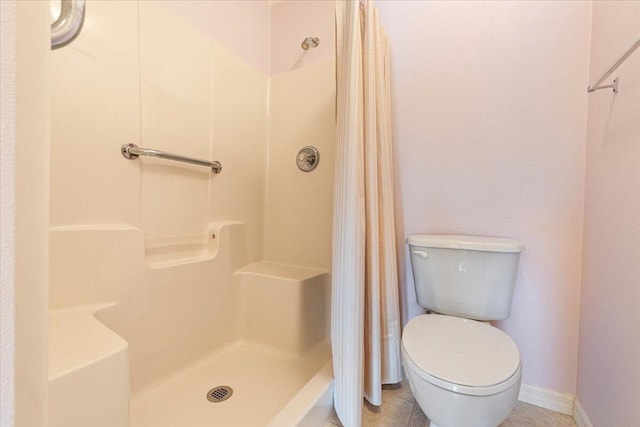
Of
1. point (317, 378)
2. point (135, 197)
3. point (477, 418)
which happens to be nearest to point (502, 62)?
point (477, 418)

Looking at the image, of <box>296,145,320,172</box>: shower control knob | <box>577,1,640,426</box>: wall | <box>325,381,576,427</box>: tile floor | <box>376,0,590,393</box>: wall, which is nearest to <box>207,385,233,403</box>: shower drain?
→ <box>325,381,576,427</box>: tile floor

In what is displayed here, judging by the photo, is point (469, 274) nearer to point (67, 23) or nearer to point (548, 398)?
point (548, 398)

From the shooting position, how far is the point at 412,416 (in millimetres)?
1062

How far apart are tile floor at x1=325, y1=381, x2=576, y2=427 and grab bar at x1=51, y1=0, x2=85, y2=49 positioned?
129 cm

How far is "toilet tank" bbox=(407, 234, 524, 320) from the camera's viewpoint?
1.03 metres

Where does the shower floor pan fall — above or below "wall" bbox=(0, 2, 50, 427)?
below

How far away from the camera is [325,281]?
155 cm

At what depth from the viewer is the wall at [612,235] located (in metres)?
0.77

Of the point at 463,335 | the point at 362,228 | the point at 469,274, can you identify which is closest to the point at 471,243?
the point at 469,274

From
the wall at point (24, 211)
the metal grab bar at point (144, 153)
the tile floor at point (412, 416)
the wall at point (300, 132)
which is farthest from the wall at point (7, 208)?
the wall at point (300, 132)

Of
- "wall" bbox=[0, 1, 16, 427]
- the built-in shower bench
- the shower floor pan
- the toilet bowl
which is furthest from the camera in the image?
the shower floor pan

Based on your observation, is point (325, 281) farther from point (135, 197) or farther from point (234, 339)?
point (135, 197)

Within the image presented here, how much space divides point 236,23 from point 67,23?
158cm

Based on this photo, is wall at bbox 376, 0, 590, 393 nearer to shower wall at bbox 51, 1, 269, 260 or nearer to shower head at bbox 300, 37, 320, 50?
shower head at bbox 300, 37, 320, 50
